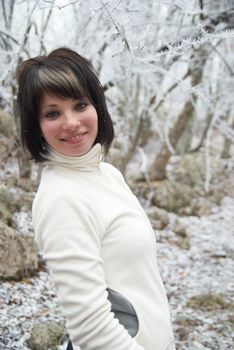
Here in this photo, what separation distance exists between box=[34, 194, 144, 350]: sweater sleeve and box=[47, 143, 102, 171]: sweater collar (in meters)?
0.17

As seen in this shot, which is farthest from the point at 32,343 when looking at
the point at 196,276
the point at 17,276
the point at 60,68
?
the point at 196,276

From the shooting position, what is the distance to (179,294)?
4320 mm

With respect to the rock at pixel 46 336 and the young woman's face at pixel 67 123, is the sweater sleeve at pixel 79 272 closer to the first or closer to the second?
the young woman's face at pixel 67 123

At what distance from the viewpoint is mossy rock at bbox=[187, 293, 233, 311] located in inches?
157

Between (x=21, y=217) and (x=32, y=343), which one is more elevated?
(x=21, y=217)

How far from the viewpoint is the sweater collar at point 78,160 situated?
3.90ft

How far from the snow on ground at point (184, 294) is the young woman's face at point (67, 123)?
1.89 meters

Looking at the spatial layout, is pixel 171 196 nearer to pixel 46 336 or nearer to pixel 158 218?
pixel 158 218

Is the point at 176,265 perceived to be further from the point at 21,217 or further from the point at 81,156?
the point at 81,156

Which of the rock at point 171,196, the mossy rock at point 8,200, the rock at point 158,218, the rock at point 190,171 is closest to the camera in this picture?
the mossy rock at point 8,200

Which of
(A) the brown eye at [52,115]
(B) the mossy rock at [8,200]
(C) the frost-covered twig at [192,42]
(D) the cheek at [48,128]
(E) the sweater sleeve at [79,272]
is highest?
(C) the frost-covered twig at [192,42]

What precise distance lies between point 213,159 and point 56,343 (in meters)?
10.3

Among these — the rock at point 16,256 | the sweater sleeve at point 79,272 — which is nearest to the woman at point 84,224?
the sweater sleeve at point 79,272

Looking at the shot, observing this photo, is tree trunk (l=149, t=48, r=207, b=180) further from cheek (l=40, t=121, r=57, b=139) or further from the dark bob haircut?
cheek (l=40, t=121, r=57, b=139)
